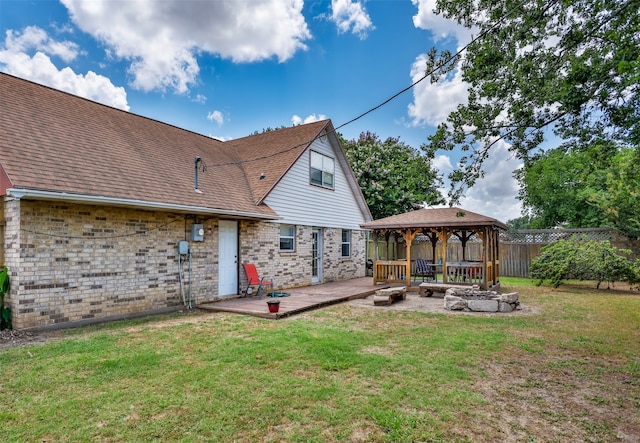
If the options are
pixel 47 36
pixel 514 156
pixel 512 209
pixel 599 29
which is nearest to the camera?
pixel 599 29

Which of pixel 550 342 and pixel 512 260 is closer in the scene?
pixel 550 342

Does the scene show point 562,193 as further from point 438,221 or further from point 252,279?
point 252,279

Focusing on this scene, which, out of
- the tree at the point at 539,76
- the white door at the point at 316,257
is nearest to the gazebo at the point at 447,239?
the white door at the point at 316,257

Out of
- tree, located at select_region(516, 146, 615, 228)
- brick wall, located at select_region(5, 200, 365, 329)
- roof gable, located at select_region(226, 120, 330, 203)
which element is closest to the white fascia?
brick wall, located at select_region(5, 200, 365, 329)

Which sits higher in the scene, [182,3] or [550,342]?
[182,3]

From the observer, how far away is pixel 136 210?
8055 millimetres

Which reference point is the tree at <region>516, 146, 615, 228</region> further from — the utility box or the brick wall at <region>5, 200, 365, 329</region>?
the brick wall at <region>5, 200, 365, 329</region>

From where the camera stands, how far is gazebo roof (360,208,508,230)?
11.3 meters

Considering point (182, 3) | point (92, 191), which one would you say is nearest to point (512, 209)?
point (182, 3)

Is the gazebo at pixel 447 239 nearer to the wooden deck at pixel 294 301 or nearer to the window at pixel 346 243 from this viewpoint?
the wooden deck at pixel 294 301

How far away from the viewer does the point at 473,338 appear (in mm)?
6066

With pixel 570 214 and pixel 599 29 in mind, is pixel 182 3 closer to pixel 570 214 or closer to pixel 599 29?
pixel 599 29

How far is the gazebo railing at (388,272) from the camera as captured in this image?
527 inches

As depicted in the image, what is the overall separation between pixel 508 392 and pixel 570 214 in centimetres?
2391
